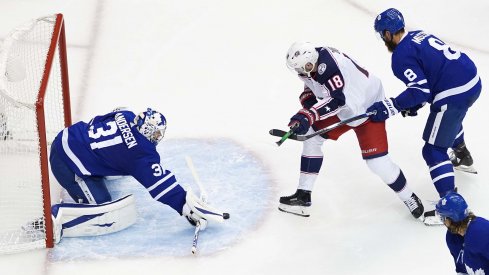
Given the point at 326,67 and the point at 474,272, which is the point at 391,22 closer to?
the point at 326,67

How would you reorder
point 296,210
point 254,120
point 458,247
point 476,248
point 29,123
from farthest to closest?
point 254,120
point 296,210
point 29,123
point 458,247
point 476,248

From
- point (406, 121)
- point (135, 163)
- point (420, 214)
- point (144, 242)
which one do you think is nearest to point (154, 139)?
point (135, 163)

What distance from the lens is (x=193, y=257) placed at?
4434 mm

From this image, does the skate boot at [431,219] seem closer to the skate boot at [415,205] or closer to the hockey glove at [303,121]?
the skate boot at [415,205]

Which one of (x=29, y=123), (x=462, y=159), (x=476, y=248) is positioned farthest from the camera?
(x=462, y=159)

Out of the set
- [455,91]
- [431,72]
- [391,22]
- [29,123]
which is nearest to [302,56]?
[391,22]

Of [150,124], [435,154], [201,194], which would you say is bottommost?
[201,194]

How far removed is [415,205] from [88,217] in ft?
4.71

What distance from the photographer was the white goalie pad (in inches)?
177

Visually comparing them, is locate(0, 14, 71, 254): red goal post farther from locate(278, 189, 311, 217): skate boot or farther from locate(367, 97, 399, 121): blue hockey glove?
locate(367, 97, 399, 121): blue hockey glove

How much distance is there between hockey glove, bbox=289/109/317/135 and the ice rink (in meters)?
0.44

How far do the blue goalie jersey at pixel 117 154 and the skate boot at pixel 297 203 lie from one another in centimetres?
52

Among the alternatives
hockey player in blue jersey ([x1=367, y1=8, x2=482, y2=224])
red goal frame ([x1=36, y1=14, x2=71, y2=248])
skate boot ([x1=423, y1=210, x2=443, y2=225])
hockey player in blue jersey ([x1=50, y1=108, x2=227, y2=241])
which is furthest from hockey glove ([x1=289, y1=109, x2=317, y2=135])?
red goal frame ([x1=36, y1=14, x2=71, y2=248])

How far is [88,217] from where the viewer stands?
450 cm
